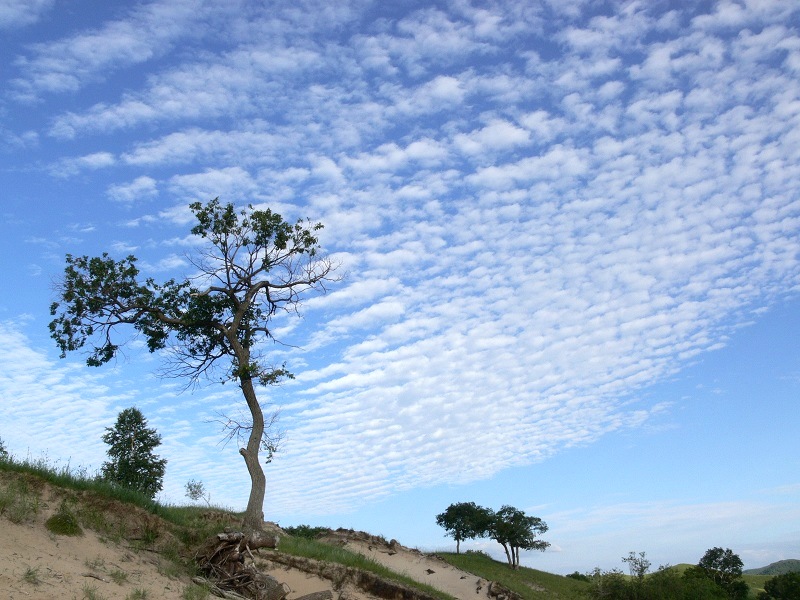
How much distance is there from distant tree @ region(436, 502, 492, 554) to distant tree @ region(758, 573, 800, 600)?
31538mm

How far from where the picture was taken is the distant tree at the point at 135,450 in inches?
1902

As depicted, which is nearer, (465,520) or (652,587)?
(652,587)

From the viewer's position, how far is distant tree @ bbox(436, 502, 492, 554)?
240ft

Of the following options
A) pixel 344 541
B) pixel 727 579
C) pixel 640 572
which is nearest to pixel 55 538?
pixel 344 541

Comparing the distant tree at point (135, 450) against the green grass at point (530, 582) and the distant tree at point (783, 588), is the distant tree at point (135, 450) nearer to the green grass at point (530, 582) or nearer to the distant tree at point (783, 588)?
the green grass at point (530, 582)

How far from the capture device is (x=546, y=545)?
73250 mm

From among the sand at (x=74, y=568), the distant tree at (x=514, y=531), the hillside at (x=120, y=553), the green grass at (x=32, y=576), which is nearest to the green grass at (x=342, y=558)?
the hillside at (x=120, y=553)

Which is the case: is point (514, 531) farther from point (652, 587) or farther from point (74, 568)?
point (74, 568)

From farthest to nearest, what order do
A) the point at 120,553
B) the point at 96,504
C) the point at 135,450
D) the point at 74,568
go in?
the point at 135,450, the point at 96,504, the point at 120,553, the point at 74,568

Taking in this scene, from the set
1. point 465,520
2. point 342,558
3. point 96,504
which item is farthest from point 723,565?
point 96,504

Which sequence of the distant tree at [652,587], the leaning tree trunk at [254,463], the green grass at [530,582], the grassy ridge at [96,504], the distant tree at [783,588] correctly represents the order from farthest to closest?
the distant tree at [783,588] → the green grass at [530,582] → the distant tree at [652,587] → the leaning tree trunk at [254,463] → the grassy ridge at [96,504]

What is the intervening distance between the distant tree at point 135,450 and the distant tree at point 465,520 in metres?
36.9

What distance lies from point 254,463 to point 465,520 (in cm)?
5591

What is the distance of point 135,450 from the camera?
50.3 metres
